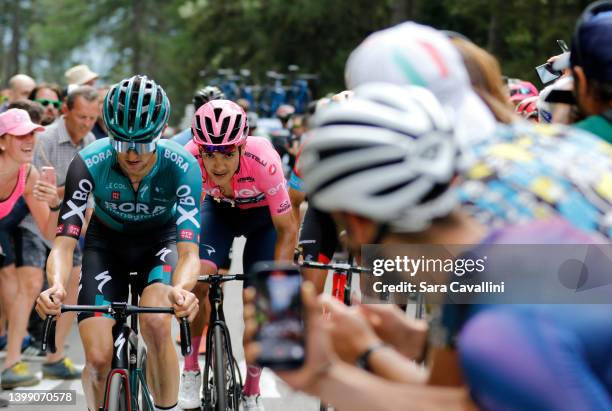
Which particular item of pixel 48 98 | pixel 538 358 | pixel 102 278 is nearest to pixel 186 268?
pixel 102 278

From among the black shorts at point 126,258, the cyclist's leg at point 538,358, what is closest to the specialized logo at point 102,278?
the black shorts at point 126,258

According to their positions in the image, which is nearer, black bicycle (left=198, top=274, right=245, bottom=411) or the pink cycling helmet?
black bicycle (left=198, top=274, right=245, bottom=411)

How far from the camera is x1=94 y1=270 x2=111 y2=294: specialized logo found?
560 cm

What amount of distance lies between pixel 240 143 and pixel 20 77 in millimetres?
7279

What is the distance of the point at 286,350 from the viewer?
1.96m

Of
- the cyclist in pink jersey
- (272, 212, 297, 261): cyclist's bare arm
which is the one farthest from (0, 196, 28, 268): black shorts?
(272, 212, 297, 261): cyclist's bare arm

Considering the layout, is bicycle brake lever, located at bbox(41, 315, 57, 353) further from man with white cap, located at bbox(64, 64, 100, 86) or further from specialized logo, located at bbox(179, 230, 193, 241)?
man with white cap, located at bbox(64, 64, 100, 86)

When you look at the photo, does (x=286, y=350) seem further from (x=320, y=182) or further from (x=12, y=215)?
(x=12, y=215)

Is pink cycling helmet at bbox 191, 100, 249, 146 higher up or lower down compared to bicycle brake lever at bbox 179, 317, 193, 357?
higher up

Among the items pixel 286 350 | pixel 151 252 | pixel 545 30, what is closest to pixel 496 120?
pixel 286 350

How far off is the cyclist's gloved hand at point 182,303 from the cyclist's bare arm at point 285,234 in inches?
71.0

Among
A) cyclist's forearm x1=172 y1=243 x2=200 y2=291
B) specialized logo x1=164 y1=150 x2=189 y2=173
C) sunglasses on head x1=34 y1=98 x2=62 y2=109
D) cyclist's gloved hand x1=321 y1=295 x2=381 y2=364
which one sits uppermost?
sunglasses on head x1=34 y1=98 x2=62 y2=109

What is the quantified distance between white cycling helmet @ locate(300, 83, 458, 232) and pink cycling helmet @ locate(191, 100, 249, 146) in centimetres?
464

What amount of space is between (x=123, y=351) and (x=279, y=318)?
329 cm
